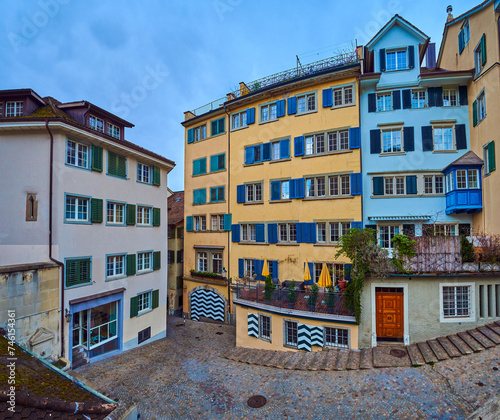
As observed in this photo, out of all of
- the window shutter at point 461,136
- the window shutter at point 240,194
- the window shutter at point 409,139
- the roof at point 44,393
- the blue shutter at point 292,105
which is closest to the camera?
the roof at point 44,393

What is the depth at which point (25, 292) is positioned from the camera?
37.0 feet

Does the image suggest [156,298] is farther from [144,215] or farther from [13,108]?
[13,108]

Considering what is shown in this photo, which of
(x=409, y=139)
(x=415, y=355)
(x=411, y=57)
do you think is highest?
(x=411, y=57)

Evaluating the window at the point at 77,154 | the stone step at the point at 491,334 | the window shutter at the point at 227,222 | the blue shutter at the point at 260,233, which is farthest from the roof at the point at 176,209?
the stone step at the point at 491,334

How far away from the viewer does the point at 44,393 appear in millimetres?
6117

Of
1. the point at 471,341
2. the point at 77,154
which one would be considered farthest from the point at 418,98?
the point at 77,154

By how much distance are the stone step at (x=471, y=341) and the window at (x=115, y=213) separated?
17.3 m

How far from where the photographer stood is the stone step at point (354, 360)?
11.2m

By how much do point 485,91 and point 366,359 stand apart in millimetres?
15491

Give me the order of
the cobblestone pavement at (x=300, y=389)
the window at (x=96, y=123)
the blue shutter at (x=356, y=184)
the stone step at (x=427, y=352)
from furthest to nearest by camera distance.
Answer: the blue shutter at (x=356, y=184), the window at (x=96, y=123), the stone step at (x=427, y=352), the cobblestone pavement at (x=300, y=389)

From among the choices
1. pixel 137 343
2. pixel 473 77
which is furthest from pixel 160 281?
pixel 473 77

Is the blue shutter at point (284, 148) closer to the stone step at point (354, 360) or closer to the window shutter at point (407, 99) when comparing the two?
the window shutter at point (407, 99)

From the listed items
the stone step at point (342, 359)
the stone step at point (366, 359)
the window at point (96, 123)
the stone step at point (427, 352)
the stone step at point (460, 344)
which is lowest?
the stone step at point (342, 359)

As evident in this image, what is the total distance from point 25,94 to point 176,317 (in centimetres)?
1961
